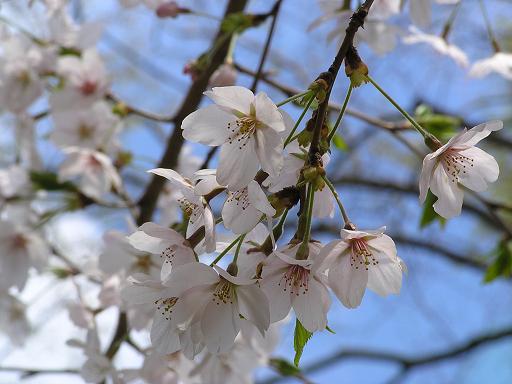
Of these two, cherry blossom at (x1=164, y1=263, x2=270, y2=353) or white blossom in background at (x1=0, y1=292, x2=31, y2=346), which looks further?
white blossom in background at (x1=0, y1=292, x2=31, y2=346)

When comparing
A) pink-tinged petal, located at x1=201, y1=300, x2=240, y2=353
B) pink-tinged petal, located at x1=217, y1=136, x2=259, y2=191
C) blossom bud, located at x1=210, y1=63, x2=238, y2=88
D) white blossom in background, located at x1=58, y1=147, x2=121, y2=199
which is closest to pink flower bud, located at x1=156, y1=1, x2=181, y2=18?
blossom bud, located at x1=210, y1=63, x2=238, y2=88

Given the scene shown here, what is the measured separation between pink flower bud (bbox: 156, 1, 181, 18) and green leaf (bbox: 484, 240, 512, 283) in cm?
88

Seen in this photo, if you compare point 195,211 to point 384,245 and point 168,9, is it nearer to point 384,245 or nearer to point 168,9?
point 384,245

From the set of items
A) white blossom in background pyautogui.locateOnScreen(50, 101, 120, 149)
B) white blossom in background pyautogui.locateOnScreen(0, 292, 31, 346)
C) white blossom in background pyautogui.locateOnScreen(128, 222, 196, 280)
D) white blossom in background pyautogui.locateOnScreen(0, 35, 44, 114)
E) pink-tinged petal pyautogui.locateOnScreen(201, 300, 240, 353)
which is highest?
white blossom in background pyautogui.locateOnScreen(128, 222, 196, 280)

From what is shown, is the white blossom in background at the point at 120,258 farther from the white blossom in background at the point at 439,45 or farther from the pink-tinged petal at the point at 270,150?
the white blossom in background at the point at 439,45

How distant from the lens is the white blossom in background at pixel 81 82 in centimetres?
151

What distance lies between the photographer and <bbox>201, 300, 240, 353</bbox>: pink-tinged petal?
72 centimetres

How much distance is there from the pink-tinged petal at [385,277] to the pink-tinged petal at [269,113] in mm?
205

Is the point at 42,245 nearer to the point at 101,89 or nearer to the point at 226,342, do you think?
the point at 101,89

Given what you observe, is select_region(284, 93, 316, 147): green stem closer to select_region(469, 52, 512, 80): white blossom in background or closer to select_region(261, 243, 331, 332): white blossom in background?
select_region(261, 243, 331, 332): white blossom in background

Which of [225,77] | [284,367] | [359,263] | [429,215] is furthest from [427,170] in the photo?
[284,367]

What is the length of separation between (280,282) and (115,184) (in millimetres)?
924

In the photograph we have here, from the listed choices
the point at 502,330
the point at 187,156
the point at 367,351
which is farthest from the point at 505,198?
the point at 187,156

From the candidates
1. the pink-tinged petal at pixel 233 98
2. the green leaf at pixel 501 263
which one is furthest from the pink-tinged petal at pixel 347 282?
the green leaf at pixel 501 263
